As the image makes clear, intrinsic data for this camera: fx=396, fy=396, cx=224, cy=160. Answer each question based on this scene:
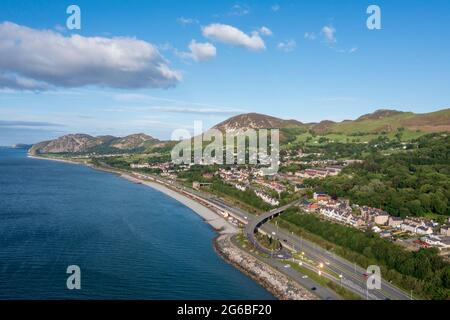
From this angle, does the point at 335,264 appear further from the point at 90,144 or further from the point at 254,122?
the point at 90,144

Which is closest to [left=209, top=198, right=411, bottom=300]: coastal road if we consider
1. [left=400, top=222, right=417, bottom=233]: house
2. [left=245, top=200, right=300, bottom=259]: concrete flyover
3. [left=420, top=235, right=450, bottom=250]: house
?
[left=245, top=200, right=300, bottom=259]: concrete flyover

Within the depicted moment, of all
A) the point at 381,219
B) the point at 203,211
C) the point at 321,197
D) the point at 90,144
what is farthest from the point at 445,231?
the point at 90,144
